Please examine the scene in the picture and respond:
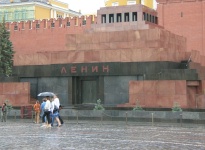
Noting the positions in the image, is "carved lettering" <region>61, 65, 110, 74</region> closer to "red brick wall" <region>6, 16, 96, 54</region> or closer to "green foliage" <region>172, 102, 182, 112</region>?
"green foliage" <region>172, 102, 182, 112</region>

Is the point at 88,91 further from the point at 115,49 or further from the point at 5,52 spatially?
the point at 5,52

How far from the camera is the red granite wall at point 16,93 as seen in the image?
766 inches

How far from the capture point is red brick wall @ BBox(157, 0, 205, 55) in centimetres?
3306

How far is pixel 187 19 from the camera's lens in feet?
111

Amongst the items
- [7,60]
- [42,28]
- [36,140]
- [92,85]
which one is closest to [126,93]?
[92,85]

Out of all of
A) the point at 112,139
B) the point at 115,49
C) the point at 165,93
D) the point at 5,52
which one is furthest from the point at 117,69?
the point at 5,52

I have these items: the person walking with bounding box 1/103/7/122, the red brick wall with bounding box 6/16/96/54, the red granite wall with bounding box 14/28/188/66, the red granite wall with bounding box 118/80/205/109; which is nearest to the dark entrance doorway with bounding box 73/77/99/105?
the red granite wall with bounding box 14/28/188/66

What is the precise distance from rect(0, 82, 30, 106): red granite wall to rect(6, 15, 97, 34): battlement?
62.5ft

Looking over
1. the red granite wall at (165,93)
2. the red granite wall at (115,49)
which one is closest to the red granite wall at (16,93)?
the red granite wall at (115,49)

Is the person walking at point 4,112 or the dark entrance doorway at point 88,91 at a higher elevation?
the dark entrance doorway at point 88,91

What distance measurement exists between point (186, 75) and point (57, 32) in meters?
25.4

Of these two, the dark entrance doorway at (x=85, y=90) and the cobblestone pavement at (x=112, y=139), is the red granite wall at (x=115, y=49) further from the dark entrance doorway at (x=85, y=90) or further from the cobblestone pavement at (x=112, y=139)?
the cobblestone pavement at (x=112, y=139)

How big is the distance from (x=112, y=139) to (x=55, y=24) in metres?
30.9

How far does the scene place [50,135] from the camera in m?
12.1
